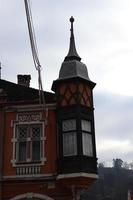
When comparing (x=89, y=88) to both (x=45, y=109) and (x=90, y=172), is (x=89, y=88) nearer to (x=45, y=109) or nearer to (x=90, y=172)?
(x=45, y=109)

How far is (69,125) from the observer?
23.3 m

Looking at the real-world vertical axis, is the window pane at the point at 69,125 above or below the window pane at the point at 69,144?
above

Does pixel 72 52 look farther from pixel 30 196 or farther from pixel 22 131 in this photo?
pixel 30 196

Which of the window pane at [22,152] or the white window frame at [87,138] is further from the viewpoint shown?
the window pane at [22,152]

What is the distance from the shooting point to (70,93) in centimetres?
2381

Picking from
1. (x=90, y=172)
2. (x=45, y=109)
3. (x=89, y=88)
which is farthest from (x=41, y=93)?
(x=90, y=172)

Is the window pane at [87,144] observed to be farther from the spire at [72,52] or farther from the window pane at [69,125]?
the spire at [72,52]

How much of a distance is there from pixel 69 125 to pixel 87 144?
132cm

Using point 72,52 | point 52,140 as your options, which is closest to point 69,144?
point 52,140

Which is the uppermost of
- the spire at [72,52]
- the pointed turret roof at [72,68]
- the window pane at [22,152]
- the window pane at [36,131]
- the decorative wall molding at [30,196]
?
the spire at [72,52]

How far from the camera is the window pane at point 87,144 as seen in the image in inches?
902

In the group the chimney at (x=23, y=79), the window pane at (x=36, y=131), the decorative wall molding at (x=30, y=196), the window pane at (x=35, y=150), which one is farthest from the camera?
the chimney at (x=23, y=79)

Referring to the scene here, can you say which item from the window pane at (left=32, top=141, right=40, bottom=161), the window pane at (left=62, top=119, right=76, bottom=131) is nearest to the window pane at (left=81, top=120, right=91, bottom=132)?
the window pane at (left=62, top=119, right=76, bottom=131)

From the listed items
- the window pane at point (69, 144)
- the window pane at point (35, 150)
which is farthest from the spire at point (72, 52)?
the window pane at point (35, 150)
